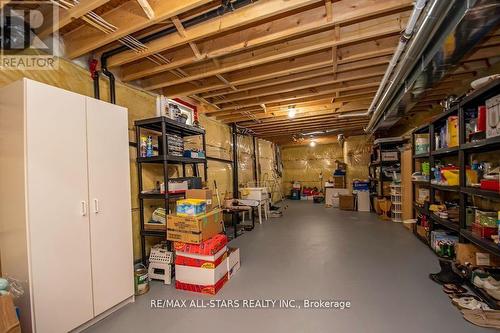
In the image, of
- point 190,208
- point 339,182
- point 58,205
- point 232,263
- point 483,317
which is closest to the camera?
point 58,205

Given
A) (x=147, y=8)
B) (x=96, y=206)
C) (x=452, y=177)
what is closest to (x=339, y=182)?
(x=452, y=177)

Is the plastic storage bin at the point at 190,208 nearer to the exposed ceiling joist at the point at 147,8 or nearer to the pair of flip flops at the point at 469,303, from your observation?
the exposed ceiling joist at the point at 147,8

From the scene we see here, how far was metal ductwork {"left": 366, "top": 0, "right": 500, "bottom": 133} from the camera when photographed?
1513 mm

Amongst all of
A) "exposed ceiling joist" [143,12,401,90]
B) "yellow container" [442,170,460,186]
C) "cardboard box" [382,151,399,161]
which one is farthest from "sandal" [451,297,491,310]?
"cardboard box" [382,151,399,161]

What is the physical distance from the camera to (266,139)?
8.76 m

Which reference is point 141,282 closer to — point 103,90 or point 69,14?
point 103,90

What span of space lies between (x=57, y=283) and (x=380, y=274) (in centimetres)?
317

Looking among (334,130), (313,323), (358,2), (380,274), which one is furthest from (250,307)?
(334,130)

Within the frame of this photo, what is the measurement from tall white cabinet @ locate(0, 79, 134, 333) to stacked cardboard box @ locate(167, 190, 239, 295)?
1.89 ft

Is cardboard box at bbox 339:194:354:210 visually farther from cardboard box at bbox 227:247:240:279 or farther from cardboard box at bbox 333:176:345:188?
cardboard box at bbox 227:247:240:279

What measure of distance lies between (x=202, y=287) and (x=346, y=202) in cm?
603

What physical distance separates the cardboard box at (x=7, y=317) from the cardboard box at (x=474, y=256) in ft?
13.2

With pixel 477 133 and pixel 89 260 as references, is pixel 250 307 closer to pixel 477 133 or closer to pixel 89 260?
pixel 89 260

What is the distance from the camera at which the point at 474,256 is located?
2.55 metres
